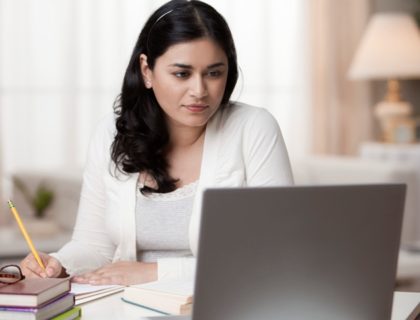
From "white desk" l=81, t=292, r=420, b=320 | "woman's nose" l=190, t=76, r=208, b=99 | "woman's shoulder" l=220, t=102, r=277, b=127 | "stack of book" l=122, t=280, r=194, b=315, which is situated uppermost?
"woman's nose" l=190, t=76, r=208, b=99

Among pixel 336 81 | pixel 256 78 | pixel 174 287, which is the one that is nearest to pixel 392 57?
pixel 336 81

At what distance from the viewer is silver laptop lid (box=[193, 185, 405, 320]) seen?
112cm

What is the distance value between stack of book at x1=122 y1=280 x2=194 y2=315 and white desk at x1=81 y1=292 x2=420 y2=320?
0.01 m

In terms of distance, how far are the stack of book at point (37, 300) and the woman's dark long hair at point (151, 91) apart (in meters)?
0.65

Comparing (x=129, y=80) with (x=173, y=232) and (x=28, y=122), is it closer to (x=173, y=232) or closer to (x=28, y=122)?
(x=173, y=232)

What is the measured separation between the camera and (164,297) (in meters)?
1.41

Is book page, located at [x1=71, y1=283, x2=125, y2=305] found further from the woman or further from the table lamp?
the table lamp

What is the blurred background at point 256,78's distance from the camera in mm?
4906

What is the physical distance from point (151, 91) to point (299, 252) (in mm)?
1010

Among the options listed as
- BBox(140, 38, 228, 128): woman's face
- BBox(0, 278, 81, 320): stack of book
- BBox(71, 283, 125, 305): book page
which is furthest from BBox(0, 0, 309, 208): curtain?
BBox(0, 278, 81, 320): stack of book

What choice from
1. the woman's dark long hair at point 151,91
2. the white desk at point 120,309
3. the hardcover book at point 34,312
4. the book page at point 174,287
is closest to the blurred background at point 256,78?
the woman's dark long hair at point 151,91

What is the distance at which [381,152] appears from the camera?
4906 mm

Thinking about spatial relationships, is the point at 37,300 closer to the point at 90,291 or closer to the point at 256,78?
the point at 90,291

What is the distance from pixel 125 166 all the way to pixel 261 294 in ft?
2.95
